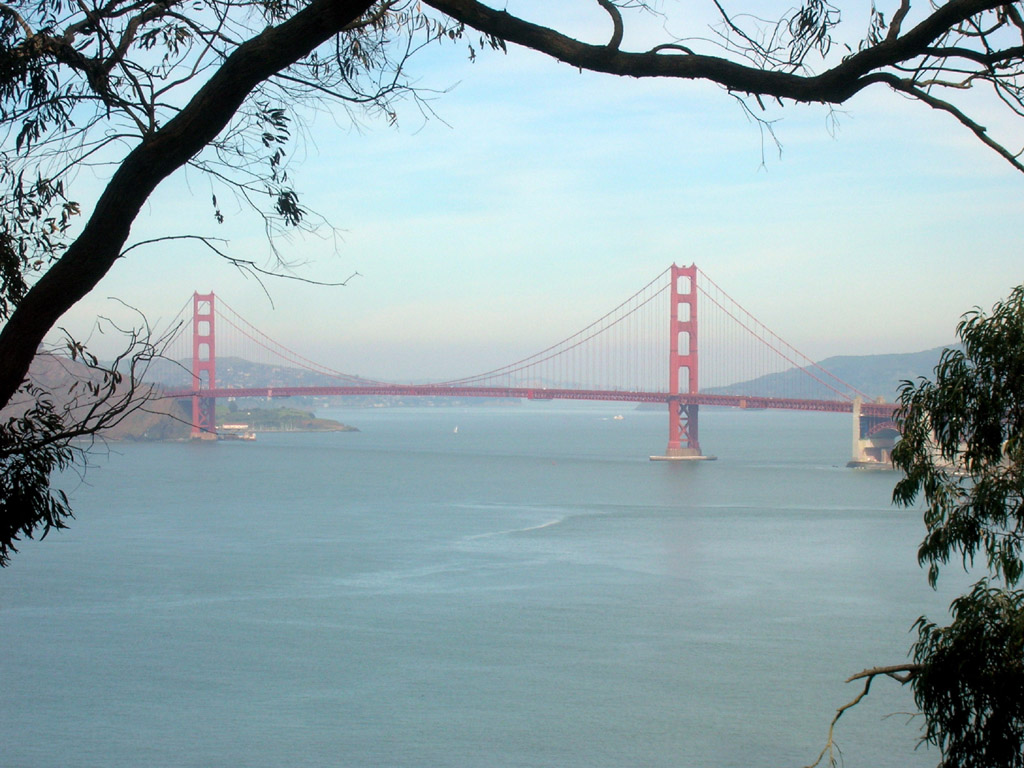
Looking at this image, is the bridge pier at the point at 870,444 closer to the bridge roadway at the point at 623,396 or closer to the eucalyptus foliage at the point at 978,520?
the bridge roadway at the point at 623,396

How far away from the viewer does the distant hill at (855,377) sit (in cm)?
8694

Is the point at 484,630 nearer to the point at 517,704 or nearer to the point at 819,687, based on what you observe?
Result: the point at 517,704

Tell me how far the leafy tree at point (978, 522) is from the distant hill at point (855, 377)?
257ft

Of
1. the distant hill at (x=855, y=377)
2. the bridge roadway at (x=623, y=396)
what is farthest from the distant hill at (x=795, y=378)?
the bridge roadway at (x=623, y=396)

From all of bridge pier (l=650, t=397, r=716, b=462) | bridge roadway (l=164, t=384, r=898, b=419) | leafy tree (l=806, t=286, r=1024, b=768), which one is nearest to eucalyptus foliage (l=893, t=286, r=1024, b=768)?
leafy tree (l=806, t=286, r=1024, b=768)

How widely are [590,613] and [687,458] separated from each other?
1174 inches

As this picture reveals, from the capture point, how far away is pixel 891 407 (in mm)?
39250

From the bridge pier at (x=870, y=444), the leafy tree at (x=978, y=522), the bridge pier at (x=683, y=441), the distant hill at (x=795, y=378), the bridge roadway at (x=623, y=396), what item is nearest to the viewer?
the leafy tree at (x=978, y=522)

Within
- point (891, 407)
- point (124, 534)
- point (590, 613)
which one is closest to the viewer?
point (590, 613)

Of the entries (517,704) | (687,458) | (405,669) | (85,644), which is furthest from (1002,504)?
(687,458)

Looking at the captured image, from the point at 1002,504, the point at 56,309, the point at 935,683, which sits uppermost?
the point at 56,309

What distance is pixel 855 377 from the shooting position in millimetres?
97562

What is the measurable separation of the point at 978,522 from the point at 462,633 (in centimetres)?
1103

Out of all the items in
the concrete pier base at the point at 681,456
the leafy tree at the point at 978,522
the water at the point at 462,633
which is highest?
the leafy tree at the point at 978,522
